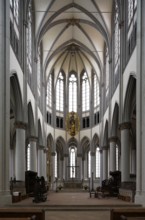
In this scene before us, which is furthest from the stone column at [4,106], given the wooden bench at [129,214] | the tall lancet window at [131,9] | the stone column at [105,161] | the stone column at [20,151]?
the stone column at [105,161]

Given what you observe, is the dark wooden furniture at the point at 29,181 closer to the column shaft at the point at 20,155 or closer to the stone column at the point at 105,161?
the column shaft at the point at 20,155

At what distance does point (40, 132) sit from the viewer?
1838 inches

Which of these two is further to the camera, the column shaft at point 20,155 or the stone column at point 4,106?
the column shaft at point 20,155

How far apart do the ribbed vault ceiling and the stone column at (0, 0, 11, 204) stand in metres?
16.1

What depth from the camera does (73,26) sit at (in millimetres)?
45562

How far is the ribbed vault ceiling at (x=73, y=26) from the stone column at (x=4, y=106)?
1611 cm

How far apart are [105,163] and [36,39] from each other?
16.9 meters

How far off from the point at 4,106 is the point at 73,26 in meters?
26.2

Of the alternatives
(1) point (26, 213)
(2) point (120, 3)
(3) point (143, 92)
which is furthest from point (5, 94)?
(2) point (120, 3)

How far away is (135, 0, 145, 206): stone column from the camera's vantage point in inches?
850

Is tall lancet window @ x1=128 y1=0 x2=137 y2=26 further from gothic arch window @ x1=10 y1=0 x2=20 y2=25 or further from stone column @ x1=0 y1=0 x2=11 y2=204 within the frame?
stone column @ x1=0 y1=0 x2=11 y2=204

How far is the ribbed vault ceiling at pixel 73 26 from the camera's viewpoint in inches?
1503

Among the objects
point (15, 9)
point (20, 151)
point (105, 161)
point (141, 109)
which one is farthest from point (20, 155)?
point (105, 161)

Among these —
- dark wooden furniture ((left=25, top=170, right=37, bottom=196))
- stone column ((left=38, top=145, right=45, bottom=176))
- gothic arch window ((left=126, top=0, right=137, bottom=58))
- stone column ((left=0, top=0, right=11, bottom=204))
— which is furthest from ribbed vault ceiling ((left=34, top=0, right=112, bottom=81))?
stone column ((left=0, top=0, right=11, bottom=204))
